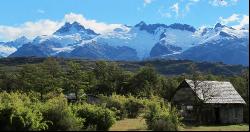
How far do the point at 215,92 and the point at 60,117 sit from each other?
91.9ft

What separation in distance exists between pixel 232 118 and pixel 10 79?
76.5 metres

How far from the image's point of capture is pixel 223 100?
63219 mm

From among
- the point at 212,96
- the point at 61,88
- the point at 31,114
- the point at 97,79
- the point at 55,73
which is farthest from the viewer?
the point at 97,79

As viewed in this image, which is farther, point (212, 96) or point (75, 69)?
point (75, 69)

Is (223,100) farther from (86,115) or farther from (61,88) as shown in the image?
(61,88)

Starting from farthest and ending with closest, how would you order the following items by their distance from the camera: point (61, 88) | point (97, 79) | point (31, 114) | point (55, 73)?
point (97, 79), point (55, 73), point (61, 88), point (31, 114)

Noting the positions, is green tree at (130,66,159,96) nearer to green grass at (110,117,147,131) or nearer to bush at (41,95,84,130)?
green grass at (110,117,147,131)

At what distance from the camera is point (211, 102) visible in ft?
204

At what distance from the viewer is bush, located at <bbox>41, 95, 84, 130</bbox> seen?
1587 inches

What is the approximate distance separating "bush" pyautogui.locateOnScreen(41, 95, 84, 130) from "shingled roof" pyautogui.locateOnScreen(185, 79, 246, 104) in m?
23.6

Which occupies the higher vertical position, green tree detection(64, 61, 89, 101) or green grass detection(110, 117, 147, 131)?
green tree detection(64, 61, 89, 101)

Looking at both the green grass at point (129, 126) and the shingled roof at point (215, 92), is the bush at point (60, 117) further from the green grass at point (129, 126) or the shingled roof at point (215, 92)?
the shingled roof at point (215, 92)

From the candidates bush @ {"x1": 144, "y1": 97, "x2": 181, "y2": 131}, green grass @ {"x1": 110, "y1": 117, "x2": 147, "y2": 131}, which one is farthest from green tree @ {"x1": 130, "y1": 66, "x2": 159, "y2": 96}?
bush @ {"x1": 144, "y1": 97, "x2": 181, "y2": 131}

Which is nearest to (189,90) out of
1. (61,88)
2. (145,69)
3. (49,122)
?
(49,122)
